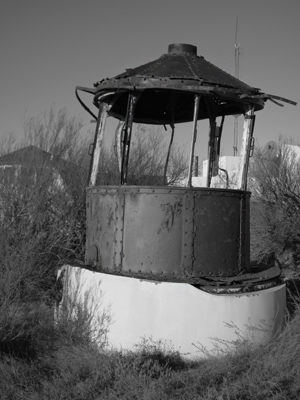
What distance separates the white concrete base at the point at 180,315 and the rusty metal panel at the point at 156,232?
→ 39 centimetres

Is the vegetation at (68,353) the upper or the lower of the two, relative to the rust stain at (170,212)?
lower

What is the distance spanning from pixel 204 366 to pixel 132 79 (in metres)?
3.91

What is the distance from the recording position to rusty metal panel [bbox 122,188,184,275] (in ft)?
21.0

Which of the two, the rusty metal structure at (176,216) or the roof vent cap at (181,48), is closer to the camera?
the rusty metal structure at (176,216)

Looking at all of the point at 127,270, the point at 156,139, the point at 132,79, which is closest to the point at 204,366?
the point at 127,270

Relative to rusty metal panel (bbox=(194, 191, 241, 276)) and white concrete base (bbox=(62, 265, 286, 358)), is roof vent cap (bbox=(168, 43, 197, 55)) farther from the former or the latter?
white concrete base (bbox=(62, 265, 286, 358))

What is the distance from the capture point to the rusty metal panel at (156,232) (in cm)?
641

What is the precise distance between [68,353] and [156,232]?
1925 mm

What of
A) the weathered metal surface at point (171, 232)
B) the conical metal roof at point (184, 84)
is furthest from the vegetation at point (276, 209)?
the weathered metal surface at point (171, 232)

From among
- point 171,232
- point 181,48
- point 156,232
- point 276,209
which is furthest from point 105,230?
point 276,209

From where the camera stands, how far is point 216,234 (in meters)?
6.56

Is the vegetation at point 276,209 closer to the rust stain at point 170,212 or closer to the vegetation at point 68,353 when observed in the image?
the vegetation at point 68,353

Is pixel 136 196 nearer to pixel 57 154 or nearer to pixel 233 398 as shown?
pixel 233 398

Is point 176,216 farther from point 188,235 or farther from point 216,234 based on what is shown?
point 216,234
